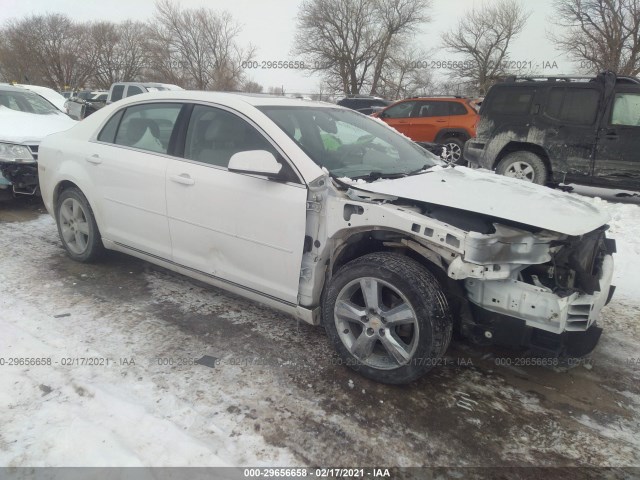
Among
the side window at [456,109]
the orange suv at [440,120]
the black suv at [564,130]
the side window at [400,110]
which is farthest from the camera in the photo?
the side window at [400,110]

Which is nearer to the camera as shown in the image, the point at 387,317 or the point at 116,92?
the point at 387,317

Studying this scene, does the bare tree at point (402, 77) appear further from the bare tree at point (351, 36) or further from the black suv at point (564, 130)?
the black suv at point (564, 130)

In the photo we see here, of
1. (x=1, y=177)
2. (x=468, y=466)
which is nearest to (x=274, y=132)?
(x=468, y=466)

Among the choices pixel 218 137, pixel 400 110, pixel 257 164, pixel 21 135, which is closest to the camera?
pixel 257 164

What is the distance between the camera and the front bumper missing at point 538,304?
236 cm

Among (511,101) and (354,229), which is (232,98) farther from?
(511,101)

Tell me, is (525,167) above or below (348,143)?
below

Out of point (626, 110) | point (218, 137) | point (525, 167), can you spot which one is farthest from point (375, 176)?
point (626, 110)

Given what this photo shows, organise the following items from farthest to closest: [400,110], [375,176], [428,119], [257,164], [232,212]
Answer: [400,110] < [428,119] < [232,212] < [375,176] < [257,164]

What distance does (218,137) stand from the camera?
10.8 ft

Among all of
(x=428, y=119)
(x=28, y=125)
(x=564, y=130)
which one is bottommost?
(x=28, y=125)

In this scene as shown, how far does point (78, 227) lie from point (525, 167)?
686 cm

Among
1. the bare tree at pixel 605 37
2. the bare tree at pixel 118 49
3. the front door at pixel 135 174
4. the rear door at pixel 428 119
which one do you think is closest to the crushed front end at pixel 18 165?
the front door at pixel 135 174

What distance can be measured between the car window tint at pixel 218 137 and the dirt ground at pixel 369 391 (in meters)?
1.23
